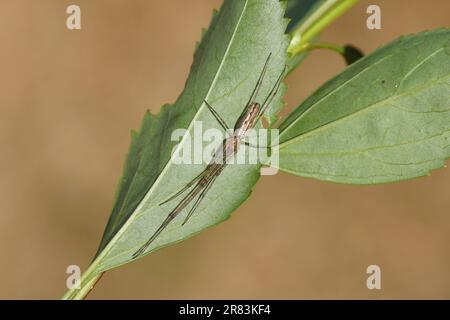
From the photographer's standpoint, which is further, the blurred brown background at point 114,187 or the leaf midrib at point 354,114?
the blurred brown background at point 114,187

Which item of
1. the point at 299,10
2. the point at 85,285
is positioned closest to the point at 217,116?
the point at 85,285

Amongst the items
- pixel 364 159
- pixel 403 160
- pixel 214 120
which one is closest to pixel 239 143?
pixel 214 120

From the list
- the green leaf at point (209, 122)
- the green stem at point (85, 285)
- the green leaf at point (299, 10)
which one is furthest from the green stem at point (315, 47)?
the green stem at point (85, 285)

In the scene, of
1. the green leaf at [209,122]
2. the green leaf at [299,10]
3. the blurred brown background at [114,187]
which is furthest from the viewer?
the blurred brown background at [114,187]

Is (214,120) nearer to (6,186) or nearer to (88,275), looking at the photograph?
(88,275)

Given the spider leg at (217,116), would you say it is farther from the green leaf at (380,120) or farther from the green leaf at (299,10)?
the green leaf at (299,10)

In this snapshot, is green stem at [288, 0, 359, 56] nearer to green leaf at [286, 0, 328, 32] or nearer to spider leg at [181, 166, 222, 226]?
green leaf at [286, 0, 328, 32]

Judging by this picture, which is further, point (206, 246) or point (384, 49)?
point (206, 246)
